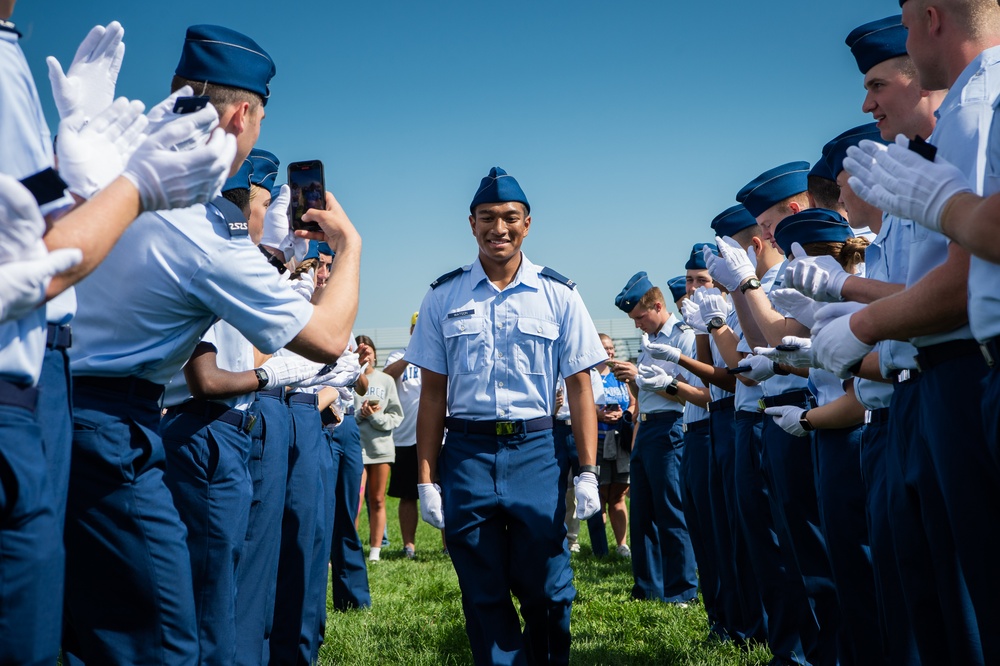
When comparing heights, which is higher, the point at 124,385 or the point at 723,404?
the point at 124,385

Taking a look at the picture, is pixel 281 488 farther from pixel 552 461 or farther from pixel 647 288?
pixel 647 288

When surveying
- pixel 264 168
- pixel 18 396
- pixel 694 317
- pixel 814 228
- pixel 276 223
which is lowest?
pixel 18 396

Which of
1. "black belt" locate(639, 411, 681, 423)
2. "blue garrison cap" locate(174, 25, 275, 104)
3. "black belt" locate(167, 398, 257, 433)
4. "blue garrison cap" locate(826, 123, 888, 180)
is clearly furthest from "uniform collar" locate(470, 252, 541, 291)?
"black belt" locate(639, 411, 681, 423)

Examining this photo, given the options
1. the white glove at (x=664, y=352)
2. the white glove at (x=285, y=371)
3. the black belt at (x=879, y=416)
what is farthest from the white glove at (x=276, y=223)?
the white glove at (x=664, y=352)

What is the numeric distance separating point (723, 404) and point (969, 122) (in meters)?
3.95

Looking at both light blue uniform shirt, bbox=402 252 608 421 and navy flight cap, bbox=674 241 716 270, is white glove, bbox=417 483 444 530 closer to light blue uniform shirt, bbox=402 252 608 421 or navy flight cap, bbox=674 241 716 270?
light blue uniform shirt, bbox=402 252 608 421

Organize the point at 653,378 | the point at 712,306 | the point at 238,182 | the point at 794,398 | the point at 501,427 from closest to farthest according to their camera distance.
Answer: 1. the point at 238,182
2. the point at 501,427
3. the point at 794,398
4. the point at 712,306
5. the point at 653,378

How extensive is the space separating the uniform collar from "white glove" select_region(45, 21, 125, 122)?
2.60 m

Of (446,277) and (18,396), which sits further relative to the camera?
(446,277)

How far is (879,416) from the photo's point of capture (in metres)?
3.53

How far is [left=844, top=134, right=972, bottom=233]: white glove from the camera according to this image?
93.7 inches

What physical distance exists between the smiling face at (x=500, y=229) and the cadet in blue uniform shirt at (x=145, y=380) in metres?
2.08

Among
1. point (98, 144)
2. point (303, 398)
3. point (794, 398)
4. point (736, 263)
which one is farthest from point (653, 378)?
point (98, 144)

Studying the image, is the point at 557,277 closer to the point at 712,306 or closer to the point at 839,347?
the point at 712,306
